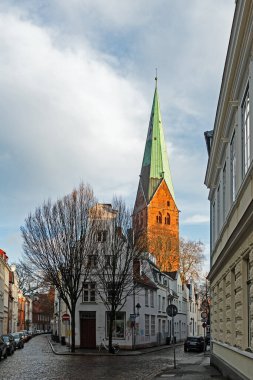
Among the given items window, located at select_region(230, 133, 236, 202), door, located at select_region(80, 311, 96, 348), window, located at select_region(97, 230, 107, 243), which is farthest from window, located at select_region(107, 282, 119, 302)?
window, located at select_region(230, 133, 236, 202)

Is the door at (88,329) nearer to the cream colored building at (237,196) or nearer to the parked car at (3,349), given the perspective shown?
the parked car at (3,349)

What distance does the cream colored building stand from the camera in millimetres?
12922

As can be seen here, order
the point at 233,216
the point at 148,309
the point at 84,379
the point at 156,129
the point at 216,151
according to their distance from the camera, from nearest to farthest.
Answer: the point at 233,216, the point at 84,379, the point at 216,151, the point at 148,309, the point at 156,129

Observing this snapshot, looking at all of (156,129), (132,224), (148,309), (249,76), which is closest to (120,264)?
(132,224)

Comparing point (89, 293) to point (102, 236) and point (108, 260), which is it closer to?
point (108, 260)

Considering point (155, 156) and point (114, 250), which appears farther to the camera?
point (155, 156)

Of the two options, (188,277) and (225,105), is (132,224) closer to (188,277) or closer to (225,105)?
(225,105)

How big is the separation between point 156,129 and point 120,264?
71.1 m

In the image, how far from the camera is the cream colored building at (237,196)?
12.9 meters

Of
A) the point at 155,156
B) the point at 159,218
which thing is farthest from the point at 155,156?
the point at 159,218

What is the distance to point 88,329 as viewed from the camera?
44.7 m

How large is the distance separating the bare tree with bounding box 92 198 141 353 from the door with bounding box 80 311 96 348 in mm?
3792

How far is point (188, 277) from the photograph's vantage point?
88875 mm

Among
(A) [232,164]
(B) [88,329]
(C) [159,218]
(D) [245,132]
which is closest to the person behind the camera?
(D) [245,132]
